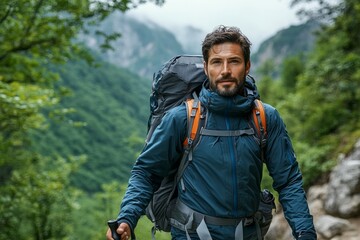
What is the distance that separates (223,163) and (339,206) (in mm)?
6178

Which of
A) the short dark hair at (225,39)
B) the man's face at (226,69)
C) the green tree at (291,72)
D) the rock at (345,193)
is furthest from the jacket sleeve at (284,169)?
the green tree at (291,72)

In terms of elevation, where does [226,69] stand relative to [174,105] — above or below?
above

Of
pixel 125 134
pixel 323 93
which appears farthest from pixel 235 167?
pixel 125 134

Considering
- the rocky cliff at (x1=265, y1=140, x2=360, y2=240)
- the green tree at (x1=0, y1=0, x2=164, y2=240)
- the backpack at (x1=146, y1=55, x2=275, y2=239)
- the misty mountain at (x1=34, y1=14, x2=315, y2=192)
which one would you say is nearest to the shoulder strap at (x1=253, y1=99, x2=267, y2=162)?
the backpack at (x1=146, y1=55, x2=275, y2=239)

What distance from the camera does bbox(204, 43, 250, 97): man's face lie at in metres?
2.66

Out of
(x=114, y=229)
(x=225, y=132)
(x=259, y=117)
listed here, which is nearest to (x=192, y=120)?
→ (x=225, y=132)

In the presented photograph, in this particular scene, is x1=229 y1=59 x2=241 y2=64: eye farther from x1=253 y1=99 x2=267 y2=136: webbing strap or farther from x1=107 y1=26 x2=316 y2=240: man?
x1=253 y1=99 x2=267 y2=136: webbing strap

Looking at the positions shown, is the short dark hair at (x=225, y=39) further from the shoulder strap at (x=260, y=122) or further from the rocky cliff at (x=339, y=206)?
the rocky cliff at (x=339, y=206)

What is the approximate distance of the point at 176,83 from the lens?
298cm

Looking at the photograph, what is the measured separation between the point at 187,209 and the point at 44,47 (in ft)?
24.0

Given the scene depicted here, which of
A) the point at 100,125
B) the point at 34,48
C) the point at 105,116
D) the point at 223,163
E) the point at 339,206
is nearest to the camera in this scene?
the point at 223,163

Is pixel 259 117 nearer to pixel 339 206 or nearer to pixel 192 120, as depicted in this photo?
pixel 192 120

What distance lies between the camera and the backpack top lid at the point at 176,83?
9.74 feet

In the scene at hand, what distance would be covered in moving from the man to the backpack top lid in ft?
0.77
